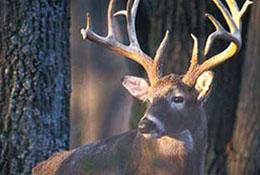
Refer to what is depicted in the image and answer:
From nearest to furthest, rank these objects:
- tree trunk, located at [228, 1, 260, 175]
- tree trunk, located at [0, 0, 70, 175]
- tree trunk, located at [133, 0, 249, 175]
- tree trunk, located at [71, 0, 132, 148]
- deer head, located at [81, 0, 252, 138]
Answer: deer head, located at [81, 0, 252, 138], tree trunk, located at [0, 0, 70, 175], tree trunk, located at [133, 0, 249, 175], tree trunk, located at [228, 1, 260, 175], tree trunk, located at [71, 0, 132, 148]

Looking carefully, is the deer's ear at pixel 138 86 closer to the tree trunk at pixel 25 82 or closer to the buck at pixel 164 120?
the buck at pixel 164 120

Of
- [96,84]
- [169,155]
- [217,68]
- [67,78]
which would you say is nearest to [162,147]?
[169,155]

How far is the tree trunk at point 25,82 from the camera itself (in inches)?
456

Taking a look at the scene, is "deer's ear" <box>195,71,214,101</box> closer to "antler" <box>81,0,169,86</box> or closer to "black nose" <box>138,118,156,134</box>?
"antler" <box>81,0,169,86</box>

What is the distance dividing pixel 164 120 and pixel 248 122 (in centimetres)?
367

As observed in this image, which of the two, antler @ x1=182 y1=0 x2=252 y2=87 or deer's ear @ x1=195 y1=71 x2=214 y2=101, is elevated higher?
antler @ x1=182 y1=0 x2=252 y2=87

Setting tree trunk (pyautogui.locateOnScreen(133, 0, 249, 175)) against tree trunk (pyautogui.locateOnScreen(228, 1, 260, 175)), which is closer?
tree trunk (pyautogui.locateOnScreen(133, 0, 249, 175))

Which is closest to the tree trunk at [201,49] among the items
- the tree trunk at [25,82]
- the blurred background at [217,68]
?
the blurred background at [217,68]

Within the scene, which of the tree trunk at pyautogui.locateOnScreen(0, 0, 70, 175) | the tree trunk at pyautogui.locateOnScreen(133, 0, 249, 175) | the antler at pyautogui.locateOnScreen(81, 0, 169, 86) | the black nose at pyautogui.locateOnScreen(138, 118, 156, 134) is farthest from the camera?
the tree trunk at pyautogui.locateOnScreen(133, 0, 249, 175)

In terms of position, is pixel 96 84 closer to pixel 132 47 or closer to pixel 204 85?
pixel 132 47

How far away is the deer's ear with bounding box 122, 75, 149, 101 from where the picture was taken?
10.4 meters

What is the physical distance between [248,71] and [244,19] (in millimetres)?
556

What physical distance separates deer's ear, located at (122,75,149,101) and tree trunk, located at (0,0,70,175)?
1.26 m

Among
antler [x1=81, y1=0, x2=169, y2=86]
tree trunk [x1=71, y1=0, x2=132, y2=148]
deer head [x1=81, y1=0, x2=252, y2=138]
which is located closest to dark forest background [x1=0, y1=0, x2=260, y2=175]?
antler [x1=81, y1=0, x2=169, y2=86]
